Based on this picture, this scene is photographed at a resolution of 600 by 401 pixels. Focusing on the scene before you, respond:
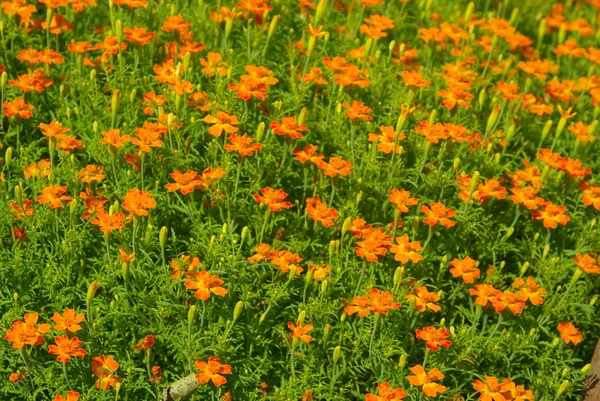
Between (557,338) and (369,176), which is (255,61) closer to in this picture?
(369,176)

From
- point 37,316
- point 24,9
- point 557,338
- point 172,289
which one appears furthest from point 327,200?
point 24,9

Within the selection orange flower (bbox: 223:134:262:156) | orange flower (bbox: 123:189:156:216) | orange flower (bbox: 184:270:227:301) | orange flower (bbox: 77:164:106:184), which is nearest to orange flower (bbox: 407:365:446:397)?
orange flower (bbox: 184:270:227:301)

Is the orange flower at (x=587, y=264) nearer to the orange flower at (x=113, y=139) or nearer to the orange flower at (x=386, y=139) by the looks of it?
the orange flower at (x=386, y=139)

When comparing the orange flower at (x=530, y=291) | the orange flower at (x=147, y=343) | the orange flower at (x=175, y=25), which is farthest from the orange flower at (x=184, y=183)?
the orange flower at (x=530, y=291)

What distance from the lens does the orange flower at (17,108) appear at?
13.4 feet

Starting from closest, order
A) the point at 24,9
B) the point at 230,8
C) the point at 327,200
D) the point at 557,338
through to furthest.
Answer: the point at 557,338, the point at 327,200, the point at 24,9, the point at 230,8

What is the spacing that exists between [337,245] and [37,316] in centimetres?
127

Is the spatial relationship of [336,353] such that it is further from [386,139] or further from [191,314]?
[386,139]

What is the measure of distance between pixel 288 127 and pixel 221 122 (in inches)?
12.1

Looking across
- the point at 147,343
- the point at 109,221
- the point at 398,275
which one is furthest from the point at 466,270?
the point at 109,221

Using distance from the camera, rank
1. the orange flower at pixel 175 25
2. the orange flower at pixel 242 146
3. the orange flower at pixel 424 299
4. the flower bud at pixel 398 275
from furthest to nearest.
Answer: the orange flower at pixel 175 25 → the orange flower at pixel 242 146 → the orange flower at pixel 424 299 → the flower bud at pixel 398 275

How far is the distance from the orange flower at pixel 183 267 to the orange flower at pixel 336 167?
723 millimetres

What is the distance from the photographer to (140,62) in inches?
184

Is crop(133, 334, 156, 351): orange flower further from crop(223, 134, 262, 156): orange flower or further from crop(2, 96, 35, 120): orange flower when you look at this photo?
crop(2, 96, 35, 120): orange flower
